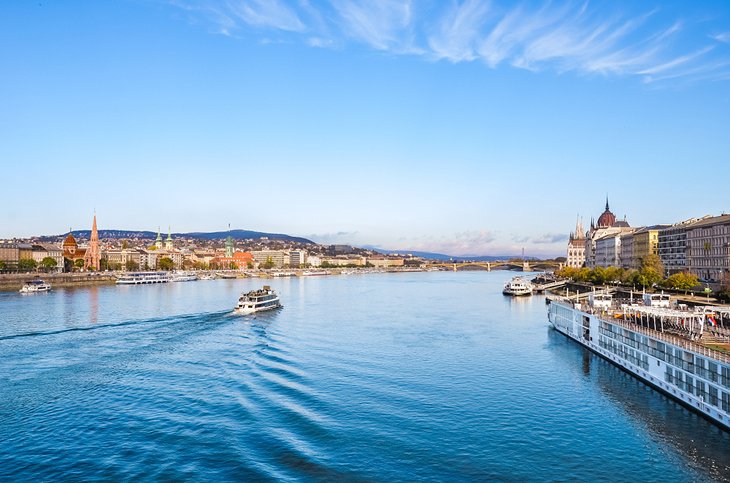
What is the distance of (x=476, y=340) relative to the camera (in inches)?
1594

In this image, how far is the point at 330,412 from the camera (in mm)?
22094

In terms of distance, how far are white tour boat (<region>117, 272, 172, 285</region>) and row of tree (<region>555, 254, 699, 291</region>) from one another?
275 feet

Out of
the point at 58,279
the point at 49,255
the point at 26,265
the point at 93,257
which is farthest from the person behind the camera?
the point at 93,257

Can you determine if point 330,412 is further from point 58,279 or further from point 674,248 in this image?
point 58,279

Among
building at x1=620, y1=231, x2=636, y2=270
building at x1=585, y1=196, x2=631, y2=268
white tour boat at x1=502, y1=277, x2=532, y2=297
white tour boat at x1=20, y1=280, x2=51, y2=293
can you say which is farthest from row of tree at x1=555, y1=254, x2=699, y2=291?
white tour boat at x1=20, y1=280, x2=51, y2=293

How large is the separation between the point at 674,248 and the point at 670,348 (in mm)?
66486

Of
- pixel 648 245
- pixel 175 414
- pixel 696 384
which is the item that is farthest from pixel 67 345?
pixel 648 245

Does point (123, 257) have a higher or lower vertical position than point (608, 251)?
higher

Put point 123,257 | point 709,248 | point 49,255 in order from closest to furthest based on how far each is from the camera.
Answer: point 709,248, point 49,255, point 123,257

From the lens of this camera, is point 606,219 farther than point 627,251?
Yes

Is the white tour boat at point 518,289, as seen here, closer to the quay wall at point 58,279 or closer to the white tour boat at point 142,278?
the white tour boat at point 142,278

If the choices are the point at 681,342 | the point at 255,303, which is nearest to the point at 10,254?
the point at 255,303

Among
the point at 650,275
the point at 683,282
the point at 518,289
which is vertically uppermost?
the point at 650,275

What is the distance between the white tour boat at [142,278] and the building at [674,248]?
310 ft
